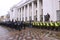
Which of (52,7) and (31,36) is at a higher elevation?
(52,7)

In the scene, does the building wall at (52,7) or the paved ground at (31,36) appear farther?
the building wall at (52,7)

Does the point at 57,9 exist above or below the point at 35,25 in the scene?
above

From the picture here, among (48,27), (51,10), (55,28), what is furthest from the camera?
(51,10)

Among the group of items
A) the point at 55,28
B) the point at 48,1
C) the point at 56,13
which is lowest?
the point at 55,28

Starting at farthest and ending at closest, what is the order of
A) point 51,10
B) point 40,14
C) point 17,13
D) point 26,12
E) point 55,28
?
1. point 17,13
2. point 26,12
3. point 40,14
4. point 51,10
5. point 55,28

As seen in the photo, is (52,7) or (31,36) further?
(52,7)

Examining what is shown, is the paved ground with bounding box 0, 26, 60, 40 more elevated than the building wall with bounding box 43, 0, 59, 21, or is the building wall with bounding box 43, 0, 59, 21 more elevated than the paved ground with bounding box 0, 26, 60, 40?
the building wall with bounding box 43, 0, 59, 21

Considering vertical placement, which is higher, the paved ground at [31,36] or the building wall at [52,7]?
the building wall at [52,7]

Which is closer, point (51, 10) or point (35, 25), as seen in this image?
point (35, 25)

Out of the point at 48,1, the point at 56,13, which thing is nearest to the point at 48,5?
the point at 48,1

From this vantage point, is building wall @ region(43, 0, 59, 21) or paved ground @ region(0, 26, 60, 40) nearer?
paved ground @ region(0, 26, 60, 40)

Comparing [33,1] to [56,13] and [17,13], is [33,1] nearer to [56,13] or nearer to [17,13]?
[56,13]

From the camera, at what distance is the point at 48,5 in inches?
1471

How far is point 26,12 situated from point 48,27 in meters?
39.7
